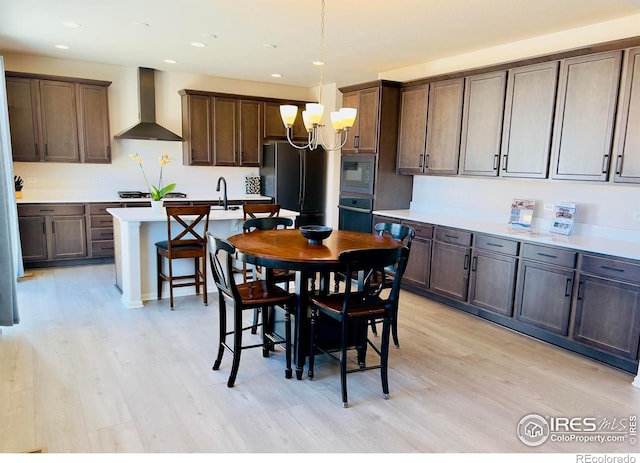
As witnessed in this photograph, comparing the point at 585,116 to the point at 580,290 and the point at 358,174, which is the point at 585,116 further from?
the point at 358,174

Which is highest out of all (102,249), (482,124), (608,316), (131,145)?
(482,124)

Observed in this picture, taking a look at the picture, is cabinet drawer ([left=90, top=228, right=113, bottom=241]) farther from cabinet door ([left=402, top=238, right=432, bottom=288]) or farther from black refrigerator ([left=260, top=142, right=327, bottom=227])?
cabinet door ([left=402, top=238, right=432, bottom=288])

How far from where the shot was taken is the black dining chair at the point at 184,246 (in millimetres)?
4362

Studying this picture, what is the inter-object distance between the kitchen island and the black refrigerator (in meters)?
1.95

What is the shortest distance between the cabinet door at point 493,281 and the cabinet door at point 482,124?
92cm

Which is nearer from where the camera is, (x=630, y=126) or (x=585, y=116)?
(x=630, y=126)

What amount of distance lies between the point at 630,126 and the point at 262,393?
342 centimetres

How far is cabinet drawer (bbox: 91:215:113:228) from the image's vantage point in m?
6.01

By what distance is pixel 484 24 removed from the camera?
13.3 ft

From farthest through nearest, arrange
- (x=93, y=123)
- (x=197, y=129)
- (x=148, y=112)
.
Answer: (x=197, y=129)
(x=148, y=112)
(x=93, y=123)

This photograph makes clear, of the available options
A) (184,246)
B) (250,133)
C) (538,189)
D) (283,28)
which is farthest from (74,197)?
(538,189)

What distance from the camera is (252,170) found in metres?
7.63

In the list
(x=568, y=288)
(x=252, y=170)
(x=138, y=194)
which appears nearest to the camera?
(x=568, y=288)

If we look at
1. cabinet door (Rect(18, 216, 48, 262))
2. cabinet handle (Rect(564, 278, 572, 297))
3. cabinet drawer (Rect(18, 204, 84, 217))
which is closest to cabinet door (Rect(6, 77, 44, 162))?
Result: cabinet drawer (Rect(18, 204, 84, 217))
